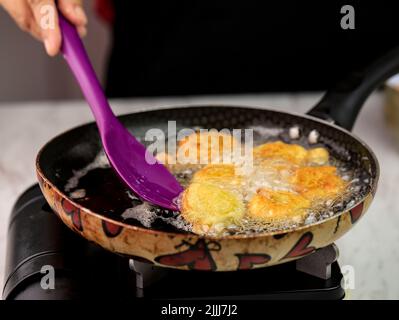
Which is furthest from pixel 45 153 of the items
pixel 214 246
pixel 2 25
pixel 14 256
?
pixel 2 25

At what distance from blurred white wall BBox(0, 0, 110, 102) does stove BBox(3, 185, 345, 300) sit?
2.18 metres

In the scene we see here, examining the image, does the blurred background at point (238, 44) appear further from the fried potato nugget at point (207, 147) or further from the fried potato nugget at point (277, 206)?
the fried potato nugget at point (277, 206)

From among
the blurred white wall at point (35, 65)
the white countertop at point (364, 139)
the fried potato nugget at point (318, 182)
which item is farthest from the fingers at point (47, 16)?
the blurred white wall at point (35, 65)

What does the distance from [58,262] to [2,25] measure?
224cm

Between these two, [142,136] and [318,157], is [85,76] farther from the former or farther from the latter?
[318,157]

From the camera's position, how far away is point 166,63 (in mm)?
2131

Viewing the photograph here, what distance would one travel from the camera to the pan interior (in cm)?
105

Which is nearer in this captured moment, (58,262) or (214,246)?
(214,246)

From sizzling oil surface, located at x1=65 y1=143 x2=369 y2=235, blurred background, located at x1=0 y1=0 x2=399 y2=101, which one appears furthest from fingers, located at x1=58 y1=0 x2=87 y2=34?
blurred background, located at x1=0 y1=0 x2=399 y2=101

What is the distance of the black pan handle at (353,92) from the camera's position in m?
1.28

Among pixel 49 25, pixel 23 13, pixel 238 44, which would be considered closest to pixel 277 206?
pixel 49 25

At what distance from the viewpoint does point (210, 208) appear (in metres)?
0.97

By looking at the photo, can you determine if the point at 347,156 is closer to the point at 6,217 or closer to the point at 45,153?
the point at 45,153

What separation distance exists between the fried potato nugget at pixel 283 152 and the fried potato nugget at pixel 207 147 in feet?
0.18
